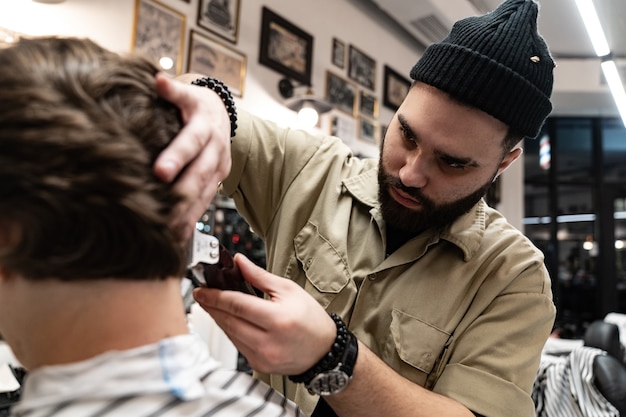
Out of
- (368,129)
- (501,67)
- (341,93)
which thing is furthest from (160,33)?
(368,129)

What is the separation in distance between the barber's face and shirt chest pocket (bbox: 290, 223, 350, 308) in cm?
18

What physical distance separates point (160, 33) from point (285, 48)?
1046 mm

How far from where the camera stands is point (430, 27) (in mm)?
4777

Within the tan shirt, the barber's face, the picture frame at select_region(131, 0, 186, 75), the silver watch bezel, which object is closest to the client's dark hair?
the silver watch bezel

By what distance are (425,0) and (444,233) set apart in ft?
11.3

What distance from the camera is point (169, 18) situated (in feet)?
8.89

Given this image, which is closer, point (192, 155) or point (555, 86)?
point (192, 155)

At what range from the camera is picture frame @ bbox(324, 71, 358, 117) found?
12.8 ft

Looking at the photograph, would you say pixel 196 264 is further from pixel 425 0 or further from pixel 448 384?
pixel 425 0

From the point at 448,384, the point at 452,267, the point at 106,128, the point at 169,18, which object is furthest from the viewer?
the point at 169,18

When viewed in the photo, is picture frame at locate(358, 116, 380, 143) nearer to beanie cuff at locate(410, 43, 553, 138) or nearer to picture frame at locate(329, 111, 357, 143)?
picture frame at locate(329, 111, 357, 143)

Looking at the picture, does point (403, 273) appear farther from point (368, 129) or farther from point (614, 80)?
point (614, 80)

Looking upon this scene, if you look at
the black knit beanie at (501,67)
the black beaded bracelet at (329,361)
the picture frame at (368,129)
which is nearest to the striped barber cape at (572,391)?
the black knit beanie at (501,67)

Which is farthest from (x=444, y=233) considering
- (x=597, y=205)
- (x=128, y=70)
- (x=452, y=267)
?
(x=597, y=205)
